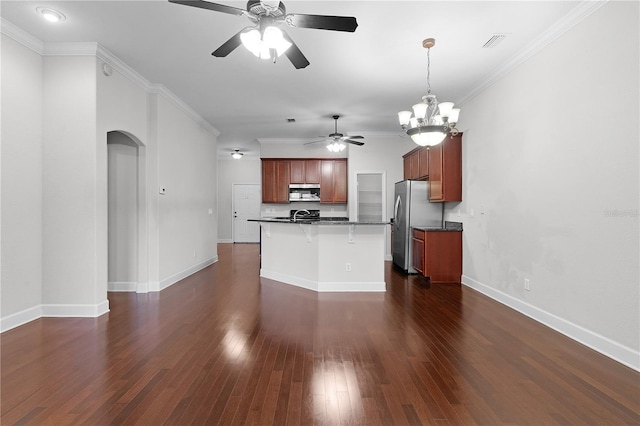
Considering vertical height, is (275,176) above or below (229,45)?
below

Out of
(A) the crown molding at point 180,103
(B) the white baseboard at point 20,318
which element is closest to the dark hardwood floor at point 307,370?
(B) the white baseboard at point 20,318

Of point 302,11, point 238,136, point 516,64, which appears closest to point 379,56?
point 302,11

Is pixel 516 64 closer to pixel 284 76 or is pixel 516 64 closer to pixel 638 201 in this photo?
pixel 638 201

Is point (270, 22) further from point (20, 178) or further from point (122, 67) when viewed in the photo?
point (20, 178)

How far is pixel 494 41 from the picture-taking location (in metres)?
3.37

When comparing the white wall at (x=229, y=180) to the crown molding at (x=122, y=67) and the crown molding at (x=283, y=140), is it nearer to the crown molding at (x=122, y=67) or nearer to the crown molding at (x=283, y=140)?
the crown molding at (x=283, y=140)

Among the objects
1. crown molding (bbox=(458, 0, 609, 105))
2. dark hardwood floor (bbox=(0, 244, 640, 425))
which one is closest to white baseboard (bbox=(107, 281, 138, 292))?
dark hardwood floor (bbox=(0, 244, 640, 425))

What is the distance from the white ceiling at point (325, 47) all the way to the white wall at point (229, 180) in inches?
218

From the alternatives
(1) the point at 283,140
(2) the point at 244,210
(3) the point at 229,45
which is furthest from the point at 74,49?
(2) the point at 244,210

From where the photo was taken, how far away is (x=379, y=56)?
146 inches

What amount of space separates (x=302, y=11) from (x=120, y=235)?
13.2 ft

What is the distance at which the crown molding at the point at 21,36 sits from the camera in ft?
9.95

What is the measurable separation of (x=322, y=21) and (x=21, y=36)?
11.0ft

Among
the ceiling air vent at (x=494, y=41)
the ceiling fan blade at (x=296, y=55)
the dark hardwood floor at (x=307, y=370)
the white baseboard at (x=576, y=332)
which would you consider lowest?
the dark hardwood floor at (x=307, y=370)
